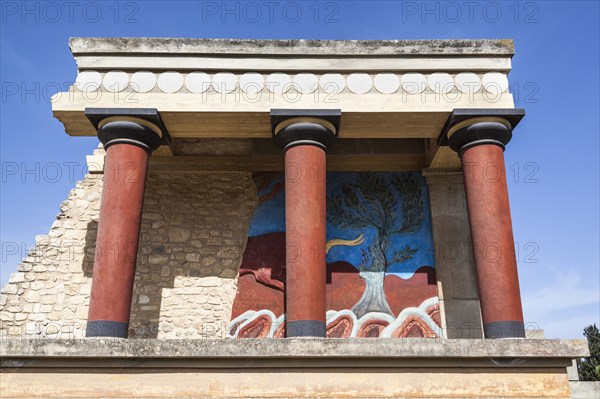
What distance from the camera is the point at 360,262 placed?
9.73 meters

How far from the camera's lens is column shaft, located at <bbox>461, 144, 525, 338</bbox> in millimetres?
7152

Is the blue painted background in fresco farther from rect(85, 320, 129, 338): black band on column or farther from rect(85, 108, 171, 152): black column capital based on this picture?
rect(85, 320, 129, 338): black band on column

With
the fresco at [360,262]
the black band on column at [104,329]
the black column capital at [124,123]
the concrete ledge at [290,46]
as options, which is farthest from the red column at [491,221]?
the black band on column at [104,329]

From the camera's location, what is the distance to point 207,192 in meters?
10.2

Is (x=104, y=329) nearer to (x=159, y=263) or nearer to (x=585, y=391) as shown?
(x=159, y=263)

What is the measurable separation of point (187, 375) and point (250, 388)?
585mm

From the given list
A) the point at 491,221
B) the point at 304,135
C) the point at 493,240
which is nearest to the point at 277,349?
the point at 304,135

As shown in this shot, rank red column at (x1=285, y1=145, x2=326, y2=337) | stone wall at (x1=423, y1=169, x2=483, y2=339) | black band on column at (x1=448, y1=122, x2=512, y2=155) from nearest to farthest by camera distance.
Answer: red column at (x1=285, y1=145, x2=326, y2=337), black band on column at (x1=448, y1=122, x2=512, y2=155), stone wall at (x1=423, y1=169, x2=483, y2=339)

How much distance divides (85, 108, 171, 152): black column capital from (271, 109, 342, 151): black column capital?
1.79 meters

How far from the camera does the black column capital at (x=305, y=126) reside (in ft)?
25.8

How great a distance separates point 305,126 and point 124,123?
2.57 meters

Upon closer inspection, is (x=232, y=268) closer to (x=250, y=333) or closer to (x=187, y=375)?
(x=250, y=333)

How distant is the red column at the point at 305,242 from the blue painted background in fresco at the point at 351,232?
240cm

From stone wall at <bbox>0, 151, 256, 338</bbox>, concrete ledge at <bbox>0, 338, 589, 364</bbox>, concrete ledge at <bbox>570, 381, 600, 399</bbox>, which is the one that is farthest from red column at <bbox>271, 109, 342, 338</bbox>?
concrete ledge at <bbox>570, 381, 600, 399</bbox>
